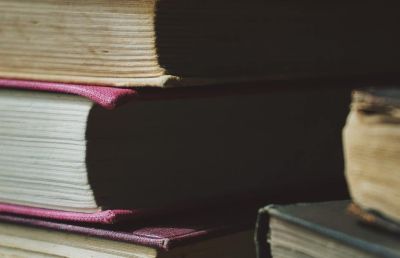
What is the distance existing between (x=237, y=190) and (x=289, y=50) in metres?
0.14

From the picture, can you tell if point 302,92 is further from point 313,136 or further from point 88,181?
point 88,181

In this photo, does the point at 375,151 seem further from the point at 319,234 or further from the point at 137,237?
the point at 137,237

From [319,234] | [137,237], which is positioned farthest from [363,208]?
[137,237]

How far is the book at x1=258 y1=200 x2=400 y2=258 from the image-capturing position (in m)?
0.48

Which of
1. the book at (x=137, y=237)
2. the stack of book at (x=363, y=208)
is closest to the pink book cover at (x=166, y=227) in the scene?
the book at (x=137, y=237)

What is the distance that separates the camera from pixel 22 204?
0.70 metres

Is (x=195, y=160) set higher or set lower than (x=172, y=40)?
lower

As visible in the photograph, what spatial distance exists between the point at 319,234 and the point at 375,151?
7 centimetres

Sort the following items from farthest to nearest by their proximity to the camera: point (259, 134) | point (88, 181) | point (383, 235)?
point (259, 134), point (88, 181), point (383, 235)

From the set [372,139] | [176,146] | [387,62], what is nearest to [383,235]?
[372,139]

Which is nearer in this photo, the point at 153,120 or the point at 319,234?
the point at 319,234

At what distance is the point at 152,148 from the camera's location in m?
0.69

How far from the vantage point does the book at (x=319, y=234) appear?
48 cm

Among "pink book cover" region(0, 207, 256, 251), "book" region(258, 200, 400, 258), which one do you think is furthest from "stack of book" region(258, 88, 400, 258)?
"pink book cover" region(0, 207, 256, 251)
